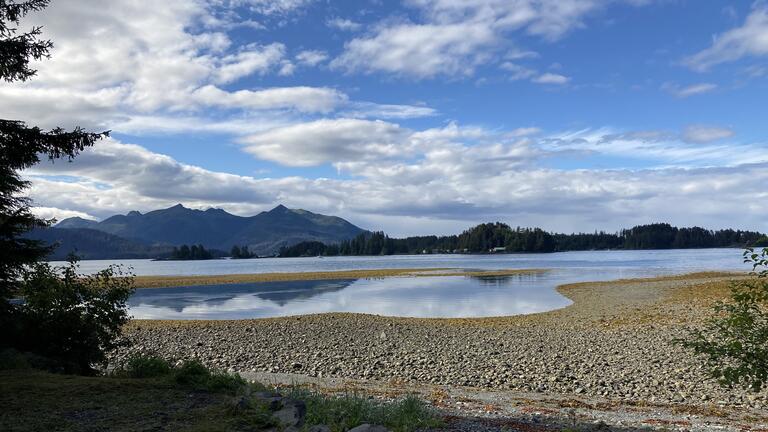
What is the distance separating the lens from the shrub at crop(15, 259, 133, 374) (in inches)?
523

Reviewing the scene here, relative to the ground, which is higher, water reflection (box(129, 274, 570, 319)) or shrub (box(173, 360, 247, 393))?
shrub (box(173, 360, 247, 393))

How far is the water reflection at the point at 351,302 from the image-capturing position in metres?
42.5

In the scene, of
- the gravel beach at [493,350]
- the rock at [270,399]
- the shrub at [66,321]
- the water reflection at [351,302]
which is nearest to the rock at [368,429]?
the rock at [270,399]

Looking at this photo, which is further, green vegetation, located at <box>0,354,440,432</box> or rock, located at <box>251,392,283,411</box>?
rock, located at <box>251,392,283,411</box>

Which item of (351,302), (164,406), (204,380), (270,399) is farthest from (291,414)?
(351,302)

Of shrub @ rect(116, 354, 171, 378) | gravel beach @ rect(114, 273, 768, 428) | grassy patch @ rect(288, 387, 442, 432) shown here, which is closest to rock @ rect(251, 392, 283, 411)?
grassy patch @ rect(288, 387, 442, 432)

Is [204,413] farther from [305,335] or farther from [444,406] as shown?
[305,335]

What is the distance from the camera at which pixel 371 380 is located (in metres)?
18.5

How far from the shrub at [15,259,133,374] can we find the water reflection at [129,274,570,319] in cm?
2741

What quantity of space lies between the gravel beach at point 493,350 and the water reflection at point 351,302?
5516 mm

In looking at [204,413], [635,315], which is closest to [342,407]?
[204,413]

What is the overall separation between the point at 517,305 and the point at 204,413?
38.4 metres

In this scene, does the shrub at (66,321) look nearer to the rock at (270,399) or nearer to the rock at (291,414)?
the rock at (270,399)

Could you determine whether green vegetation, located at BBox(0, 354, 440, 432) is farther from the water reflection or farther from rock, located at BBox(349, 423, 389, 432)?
the water reflection
